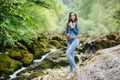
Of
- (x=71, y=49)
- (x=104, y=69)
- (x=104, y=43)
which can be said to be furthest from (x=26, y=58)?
(x=104, y=69)

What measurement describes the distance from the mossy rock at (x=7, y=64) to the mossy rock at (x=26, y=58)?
1.32 meters

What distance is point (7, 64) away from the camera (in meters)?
21.9

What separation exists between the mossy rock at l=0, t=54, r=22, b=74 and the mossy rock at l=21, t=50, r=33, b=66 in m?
1.32

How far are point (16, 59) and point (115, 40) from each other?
13770 millimetres

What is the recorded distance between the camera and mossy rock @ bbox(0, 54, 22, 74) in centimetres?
2147

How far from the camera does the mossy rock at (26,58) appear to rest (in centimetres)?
2475

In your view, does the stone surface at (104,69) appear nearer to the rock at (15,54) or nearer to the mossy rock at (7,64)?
the mossy rock at (7,64)

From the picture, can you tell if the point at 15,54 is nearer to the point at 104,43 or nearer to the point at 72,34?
the point at 104,43

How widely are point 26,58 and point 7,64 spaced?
11.6 ft

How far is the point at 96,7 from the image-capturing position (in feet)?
185

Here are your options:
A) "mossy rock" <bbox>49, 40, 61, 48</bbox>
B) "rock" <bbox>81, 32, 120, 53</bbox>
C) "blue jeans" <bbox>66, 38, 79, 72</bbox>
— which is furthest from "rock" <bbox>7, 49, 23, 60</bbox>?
"blue jeans" <bbox>66, 38, 79, 72</bbox>

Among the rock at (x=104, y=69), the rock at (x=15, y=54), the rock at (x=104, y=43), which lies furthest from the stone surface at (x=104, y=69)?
the rock at (x=104, y=43)

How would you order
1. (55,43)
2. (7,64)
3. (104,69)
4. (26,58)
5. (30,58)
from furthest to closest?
(55,43)
(30,58)
(26,58)
(7,64)
(104,69)

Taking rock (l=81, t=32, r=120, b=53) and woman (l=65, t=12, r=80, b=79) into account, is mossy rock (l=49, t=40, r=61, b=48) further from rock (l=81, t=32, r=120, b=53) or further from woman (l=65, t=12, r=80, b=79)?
woman (l=65, t=12, r=80, b=79)
